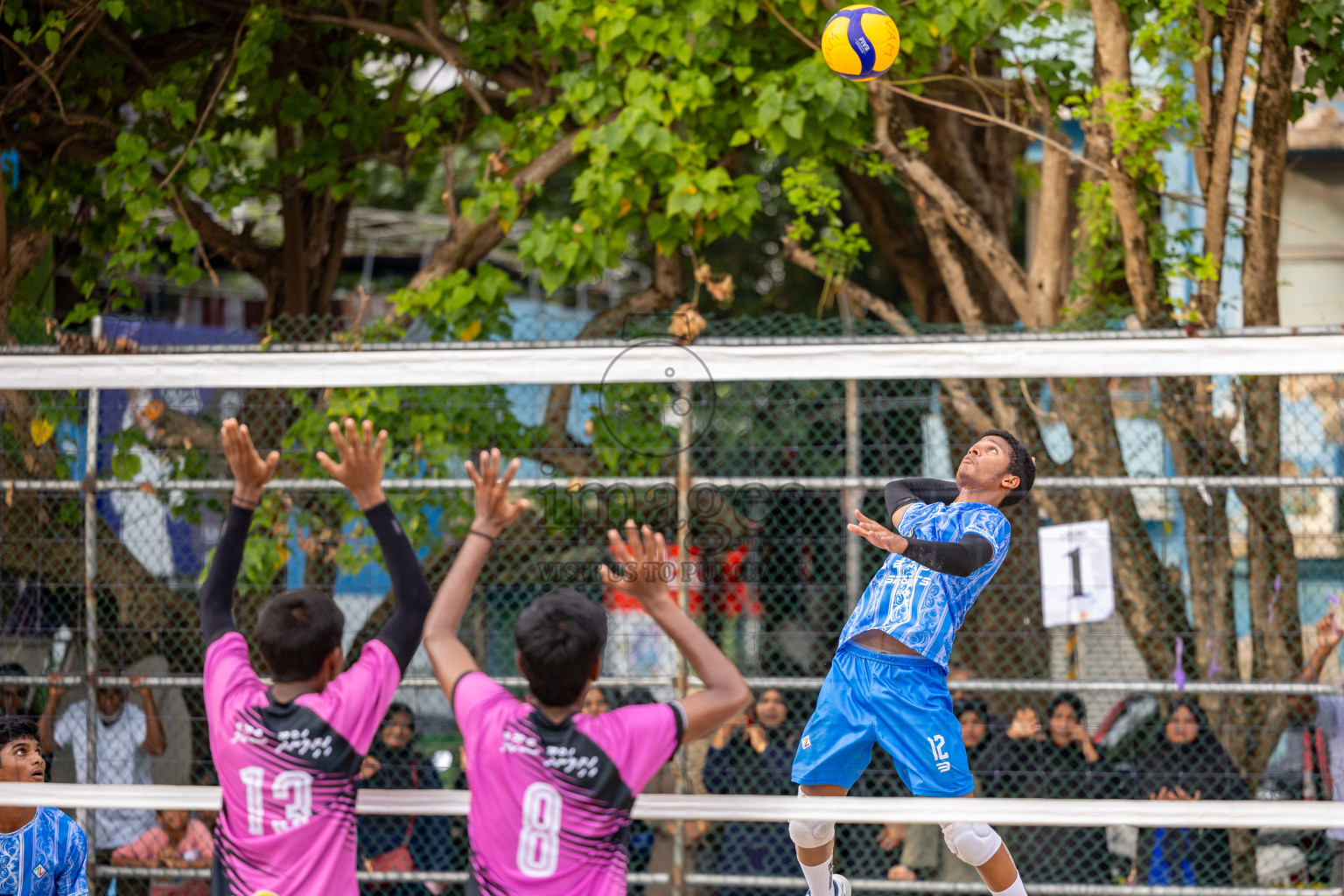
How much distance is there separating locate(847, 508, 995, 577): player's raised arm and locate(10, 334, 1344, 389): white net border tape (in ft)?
3.43

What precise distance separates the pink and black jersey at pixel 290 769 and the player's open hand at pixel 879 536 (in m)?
1.24

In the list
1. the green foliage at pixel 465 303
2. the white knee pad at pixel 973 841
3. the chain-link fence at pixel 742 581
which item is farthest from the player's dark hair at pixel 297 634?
the green foliage at pixel 465 303

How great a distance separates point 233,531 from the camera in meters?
3.03

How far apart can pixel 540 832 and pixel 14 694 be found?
4.46 m

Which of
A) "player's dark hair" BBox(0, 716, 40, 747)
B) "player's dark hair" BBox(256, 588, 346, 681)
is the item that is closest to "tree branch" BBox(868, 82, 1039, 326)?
"player's dark hair" BBox(256, 588, 346, 681)

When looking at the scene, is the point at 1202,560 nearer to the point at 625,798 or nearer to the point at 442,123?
the point at 625,798

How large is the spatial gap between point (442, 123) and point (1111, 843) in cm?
602

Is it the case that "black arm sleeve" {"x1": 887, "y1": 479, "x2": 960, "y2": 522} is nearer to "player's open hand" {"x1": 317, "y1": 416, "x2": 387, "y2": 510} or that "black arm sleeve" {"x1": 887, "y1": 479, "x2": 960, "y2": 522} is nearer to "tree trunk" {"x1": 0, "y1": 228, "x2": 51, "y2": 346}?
"player's open hand" {"x1": 317, "y1": 416, "x2": 387, "y2": 510}

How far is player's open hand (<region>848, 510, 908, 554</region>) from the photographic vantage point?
3.38 m

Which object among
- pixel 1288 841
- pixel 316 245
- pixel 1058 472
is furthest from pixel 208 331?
pixel 1288 841

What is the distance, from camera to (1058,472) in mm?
6555

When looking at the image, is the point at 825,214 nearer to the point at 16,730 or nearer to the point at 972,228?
the point at 972,228

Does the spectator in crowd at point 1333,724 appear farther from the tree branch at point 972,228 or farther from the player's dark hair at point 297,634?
the player's dark hair at point 297,634

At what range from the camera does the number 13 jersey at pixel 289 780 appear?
109 inches
